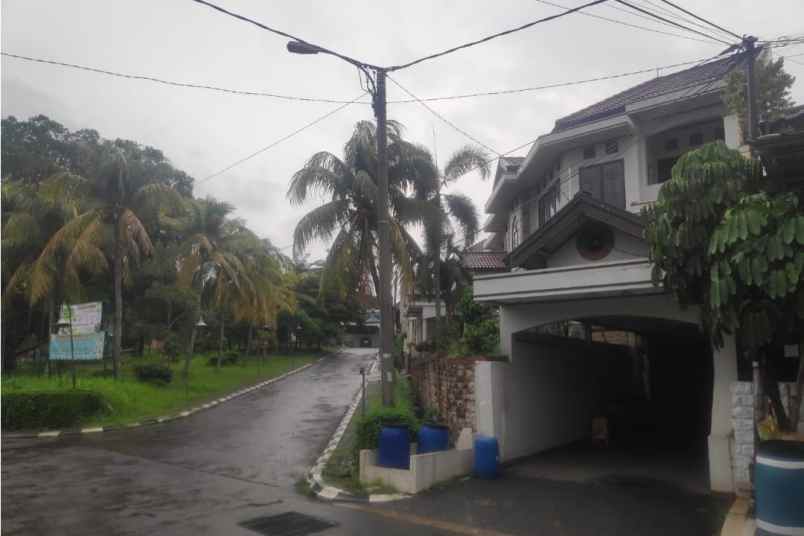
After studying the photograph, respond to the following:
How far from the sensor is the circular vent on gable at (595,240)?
13.1 metres

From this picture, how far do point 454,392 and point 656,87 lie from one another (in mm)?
10307

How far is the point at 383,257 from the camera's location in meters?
12.1

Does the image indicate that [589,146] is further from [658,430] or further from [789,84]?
[658,430]

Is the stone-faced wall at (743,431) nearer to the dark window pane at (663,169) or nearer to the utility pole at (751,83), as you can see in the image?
the utility pole at (751,83)

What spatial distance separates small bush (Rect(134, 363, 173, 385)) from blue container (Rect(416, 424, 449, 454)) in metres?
17.2

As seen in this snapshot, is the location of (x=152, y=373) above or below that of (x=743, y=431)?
below

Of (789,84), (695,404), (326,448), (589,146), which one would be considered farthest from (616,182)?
(695,404)

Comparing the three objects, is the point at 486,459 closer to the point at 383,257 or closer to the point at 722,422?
the point at 722,422

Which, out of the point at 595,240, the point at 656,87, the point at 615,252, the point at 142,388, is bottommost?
the point at 142,388

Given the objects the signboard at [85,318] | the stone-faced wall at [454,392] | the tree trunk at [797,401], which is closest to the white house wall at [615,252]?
the stone-faced wall at [454,392]

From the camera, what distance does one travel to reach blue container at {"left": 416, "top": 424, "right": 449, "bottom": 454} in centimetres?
1130

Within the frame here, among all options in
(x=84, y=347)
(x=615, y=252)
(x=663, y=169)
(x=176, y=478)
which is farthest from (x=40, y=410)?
(x=663, y=169)

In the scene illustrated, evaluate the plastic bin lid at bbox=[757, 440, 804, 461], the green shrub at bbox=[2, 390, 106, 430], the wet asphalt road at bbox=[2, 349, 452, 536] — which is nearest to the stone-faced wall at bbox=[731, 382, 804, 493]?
the plastic bin lid at bbox=[757, 440, 804, 461]

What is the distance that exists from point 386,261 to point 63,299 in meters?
19.4
